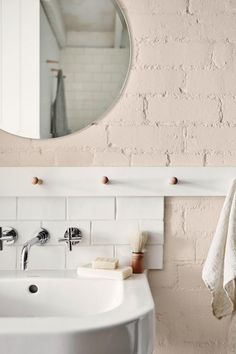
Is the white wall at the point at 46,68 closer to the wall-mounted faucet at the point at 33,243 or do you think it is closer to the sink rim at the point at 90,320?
the wall-mounted faucet at the point at 33,243

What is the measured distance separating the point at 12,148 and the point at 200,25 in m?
0.70

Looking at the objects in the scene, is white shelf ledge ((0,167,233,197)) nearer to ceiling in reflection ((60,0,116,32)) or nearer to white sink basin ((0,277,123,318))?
white sink basin ((0,277,123,318))

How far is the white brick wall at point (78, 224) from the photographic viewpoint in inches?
62.2

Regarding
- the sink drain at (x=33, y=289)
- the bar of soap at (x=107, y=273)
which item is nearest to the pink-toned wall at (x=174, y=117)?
the bar of soap at (x=107, y=273)

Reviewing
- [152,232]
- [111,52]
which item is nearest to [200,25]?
[111,52]

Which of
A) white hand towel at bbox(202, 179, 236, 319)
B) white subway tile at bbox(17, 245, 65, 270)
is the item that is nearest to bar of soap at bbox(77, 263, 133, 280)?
white subway tile at bbox(17, 245, 65, 270)

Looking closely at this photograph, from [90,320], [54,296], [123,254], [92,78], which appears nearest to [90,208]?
[123,254]

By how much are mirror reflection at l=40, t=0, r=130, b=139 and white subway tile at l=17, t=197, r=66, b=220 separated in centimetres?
25

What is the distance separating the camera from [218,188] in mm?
1578

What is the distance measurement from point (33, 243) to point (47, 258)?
0.10 metres

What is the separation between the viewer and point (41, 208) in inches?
62.4

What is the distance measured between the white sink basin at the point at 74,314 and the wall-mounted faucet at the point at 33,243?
0.05 metres

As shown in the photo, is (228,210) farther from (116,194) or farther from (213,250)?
(116,194)

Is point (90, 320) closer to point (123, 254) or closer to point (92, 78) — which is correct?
point (123, 254)
